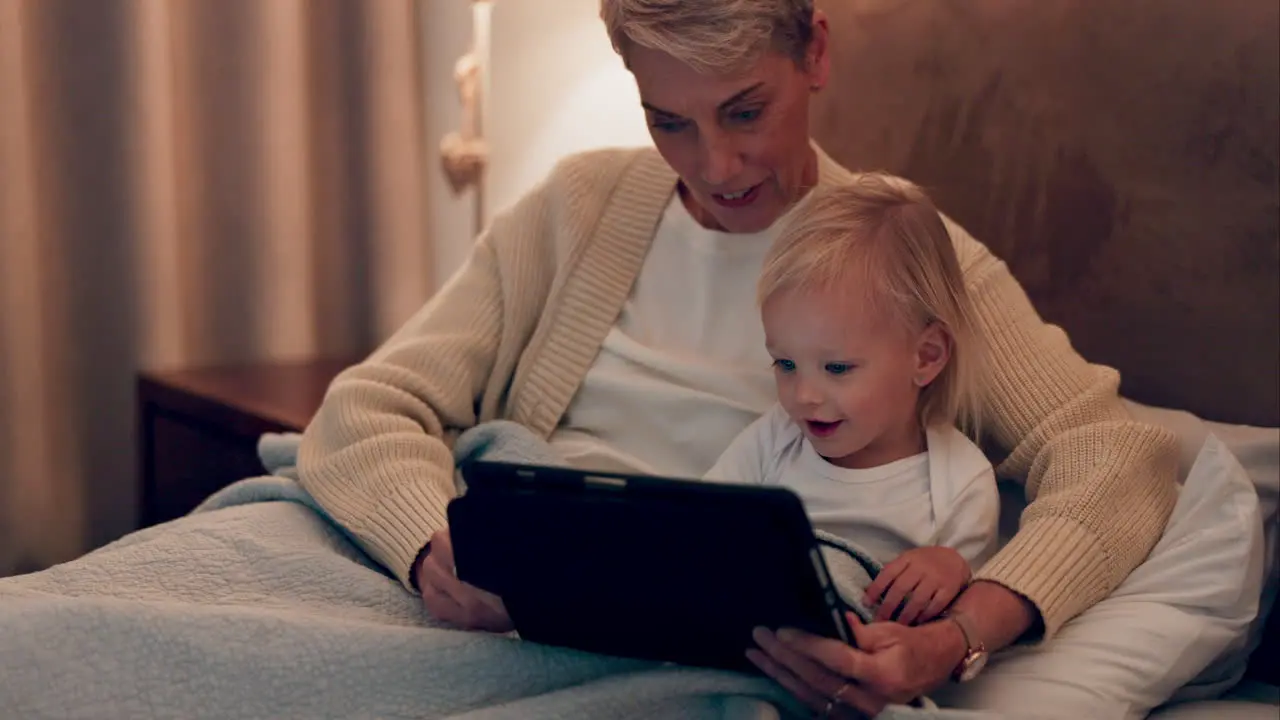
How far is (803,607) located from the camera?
0.93m

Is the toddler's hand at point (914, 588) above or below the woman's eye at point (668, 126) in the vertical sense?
below

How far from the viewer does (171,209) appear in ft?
7.39

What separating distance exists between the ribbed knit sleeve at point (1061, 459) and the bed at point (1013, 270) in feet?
0.37

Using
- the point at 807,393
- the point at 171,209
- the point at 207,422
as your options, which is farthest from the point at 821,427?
the point at 171,209

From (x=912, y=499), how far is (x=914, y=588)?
124mm

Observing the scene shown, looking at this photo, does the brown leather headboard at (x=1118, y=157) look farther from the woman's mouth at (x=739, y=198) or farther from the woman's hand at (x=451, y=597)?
the woman's hand at (x=451, y=597)

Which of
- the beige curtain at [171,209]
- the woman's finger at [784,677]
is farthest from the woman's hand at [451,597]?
the beige curtain at [171,209]

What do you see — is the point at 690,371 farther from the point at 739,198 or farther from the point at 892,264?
the point at 892,264

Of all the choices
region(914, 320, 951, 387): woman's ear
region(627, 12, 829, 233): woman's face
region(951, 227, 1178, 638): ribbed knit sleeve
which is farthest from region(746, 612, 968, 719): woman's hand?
region(627, 12, 829, 233): woman's face

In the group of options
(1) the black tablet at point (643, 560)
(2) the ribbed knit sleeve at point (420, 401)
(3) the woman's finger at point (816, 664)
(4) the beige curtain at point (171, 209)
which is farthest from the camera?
(4) the beige curtain at point (171, 209)

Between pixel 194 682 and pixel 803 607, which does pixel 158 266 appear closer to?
pixel 194 682

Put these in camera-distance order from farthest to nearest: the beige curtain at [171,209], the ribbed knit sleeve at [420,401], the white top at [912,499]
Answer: the beige curtain at [171,209], the ribbed knit sleeve at [420,401], the white top at [912,499]

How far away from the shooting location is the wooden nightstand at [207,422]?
1.92 meters

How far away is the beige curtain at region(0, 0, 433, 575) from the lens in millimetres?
2150
